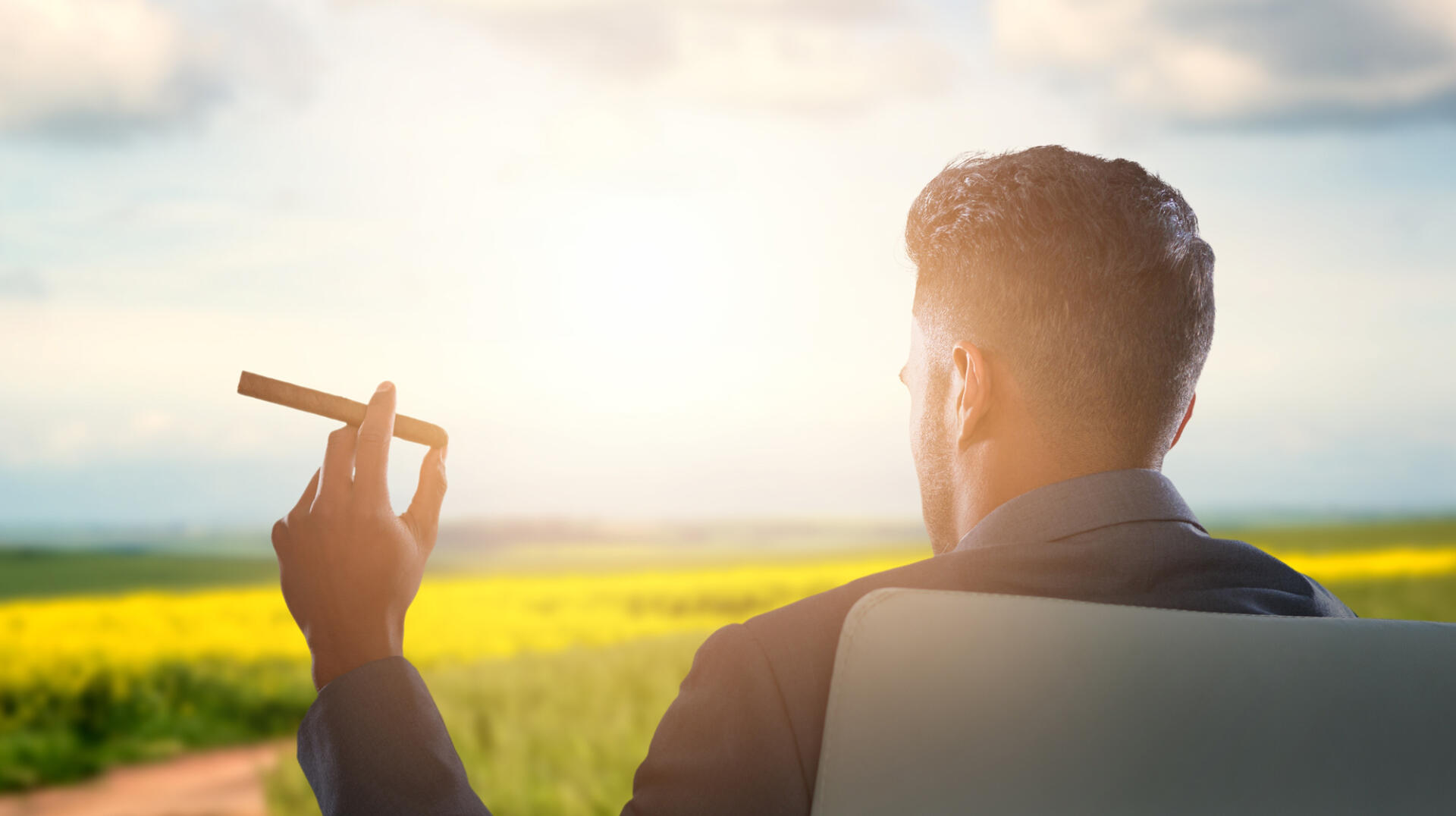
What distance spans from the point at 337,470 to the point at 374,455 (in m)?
0.03

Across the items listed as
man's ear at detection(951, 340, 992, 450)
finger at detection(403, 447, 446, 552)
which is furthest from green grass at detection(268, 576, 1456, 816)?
man's ear at detection(951, 340, 992, 450)

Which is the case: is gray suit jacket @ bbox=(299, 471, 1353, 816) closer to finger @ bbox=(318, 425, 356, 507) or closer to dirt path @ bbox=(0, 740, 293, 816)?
finger @ bbox=(318, 425, 356, 507)

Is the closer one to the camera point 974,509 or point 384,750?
point 384,750

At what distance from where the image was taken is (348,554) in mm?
784

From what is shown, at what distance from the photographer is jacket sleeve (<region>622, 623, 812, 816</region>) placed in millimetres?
650

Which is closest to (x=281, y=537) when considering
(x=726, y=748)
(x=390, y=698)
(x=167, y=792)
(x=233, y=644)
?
(x=390, y=698)

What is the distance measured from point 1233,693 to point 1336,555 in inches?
647

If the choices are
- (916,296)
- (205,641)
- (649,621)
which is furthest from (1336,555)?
(916,296)

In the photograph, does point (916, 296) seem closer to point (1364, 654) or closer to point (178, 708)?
point (1364, 654)

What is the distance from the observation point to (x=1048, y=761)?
0.60m

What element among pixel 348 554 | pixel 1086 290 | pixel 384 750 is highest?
pixel 1086 290

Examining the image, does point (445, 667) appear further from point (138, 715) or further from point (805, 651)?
point (805, 651)

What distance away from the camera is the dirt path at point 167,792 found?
4.46 m

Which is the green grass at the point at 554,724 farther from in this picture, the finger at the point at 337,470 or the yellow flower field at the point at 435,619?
the finger at the point at 337,470
